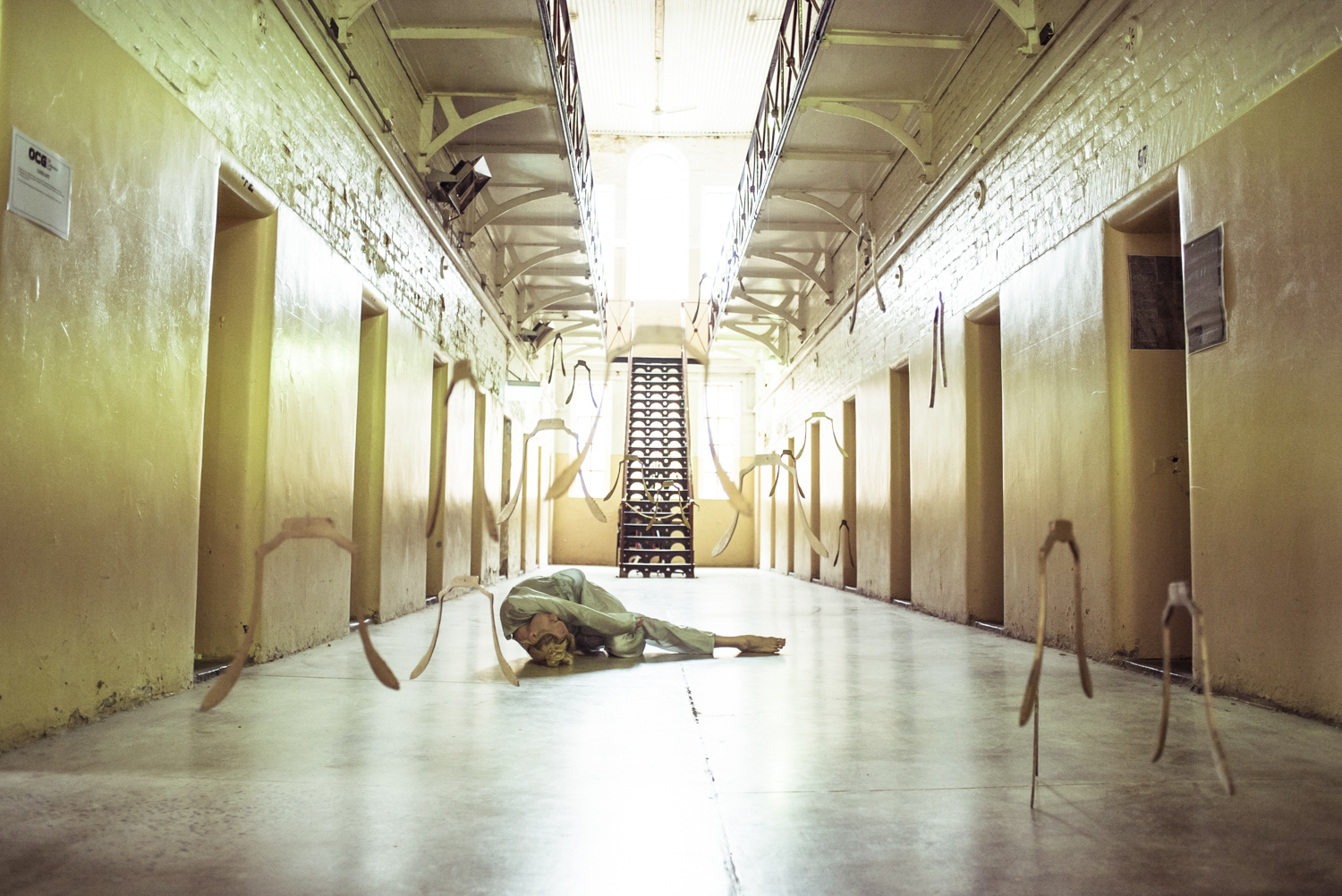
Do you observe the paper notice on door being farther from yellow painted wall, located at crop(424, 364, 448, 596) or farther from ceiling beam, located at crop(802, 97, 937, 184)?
ceiling beam, located at crop(802, 97, 937, 184)

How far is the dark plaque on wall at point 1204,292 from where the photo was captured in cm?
355

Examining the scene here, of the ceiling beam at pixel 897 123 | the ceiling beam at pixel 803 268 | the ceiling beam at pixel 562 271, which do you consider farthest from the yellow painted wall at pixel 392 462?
the ceiling beam at pixel 803 268

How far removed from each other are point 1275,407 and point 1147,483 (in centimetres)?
122

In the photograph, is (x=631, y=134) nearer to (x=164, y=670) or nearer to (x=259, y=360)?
(x=259, y=360)

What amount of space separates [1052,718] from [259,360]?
3.87 meters

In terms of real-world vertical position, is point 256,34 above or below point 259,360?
above

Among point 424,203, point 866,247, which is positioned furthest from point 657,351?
point 424,203

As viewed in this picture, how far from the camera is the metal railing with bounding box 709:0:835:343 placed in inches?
275

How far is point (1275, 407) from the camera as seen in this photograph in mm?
3256

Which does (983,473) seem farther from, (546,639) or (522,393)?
(522,393)

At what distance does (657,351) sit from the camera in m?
16.5

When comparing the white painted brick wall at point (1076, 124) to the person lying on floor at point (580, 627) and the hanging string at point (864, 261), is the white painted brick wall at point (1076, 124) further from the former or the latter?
the person lying on floor at point (580, 627)

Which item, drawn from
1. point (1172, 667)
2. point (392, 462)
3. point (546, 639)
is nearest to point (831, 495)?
point (392, 462)

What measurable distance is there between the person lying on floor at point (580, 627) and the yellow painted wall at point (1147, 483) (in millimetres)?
1868
